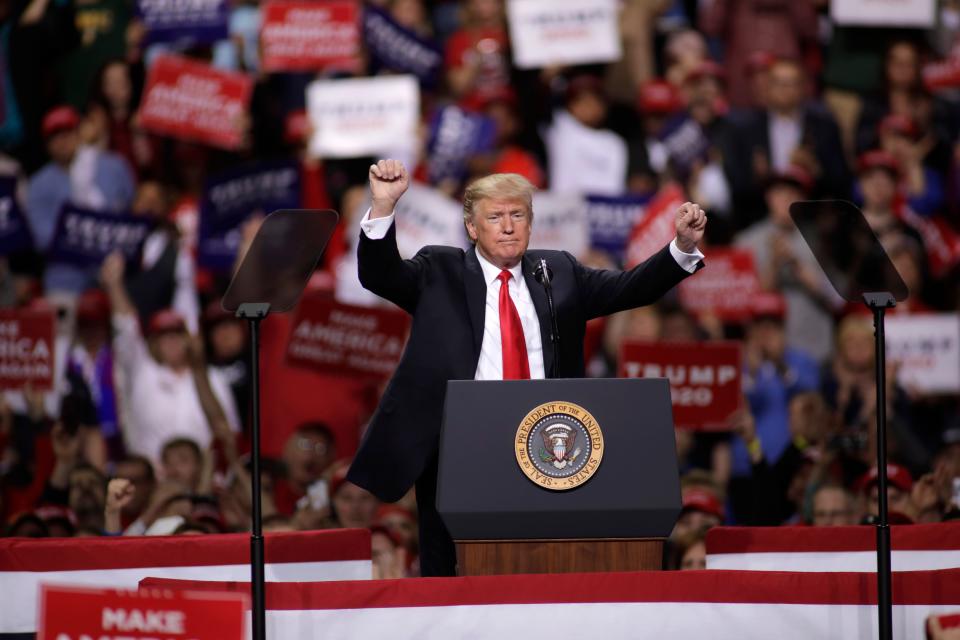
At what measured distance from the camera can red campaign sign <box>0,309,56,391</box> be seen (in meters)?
7.48

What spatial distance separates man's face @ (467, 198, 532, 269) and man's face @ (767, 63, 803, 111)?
540 centimetres

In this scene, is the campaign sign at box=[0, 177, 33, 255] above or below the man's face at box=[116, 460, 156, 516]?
above

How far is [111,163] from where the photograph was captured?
9.22m

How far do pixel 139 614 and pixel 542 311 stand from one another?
134 centimetres

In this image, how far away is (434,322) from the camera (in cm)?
419

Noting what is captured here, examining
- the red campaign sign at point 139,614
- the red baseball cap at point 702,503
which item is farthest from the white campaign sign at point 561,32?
the red campaign sign at point 139,614

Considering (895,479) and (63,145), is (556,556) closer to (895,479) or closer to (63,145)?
(895,479)

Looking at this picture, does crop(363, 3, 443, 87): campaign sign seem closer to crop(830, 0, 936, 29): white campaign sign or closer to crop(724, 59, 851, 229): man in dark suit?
crop(724, 59, 851, 229): man in dark suit

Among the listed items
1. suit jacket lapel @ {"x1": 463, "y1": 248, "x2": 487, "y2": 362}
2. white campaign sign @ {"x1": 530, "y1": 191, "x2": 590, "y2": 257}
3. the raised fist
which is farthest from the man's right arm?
white campaign sign @ {"x1": 530, "y1": 191, "x2": 590, "y2": 257}

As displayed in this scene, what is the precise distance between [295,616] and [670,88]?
6380mm

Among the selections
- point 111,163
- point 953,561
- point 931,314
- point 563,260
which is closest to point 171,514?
point 563,260

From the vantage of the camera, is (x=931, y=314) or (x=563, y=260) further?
(x=931, y=314)

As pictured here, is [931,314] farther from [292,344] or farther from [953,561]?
[953,561]

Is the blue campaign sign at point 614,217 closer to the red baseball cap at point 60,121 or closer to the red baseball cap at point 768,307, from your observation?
the red baseball cap at point 768,307
